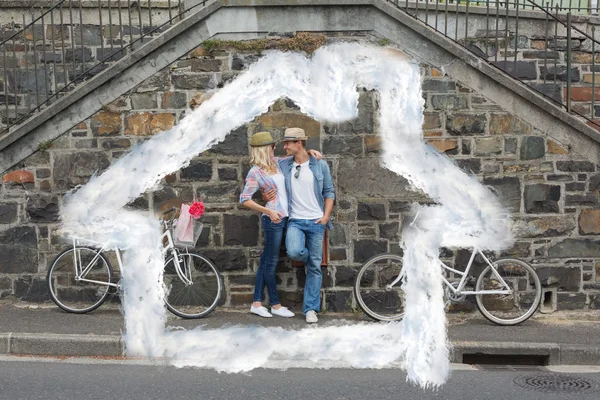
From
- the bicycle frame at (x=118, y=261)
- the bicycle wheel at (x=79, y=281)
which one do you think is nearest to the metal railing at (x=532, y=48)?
the bicycle frame at (x=118, y=261)

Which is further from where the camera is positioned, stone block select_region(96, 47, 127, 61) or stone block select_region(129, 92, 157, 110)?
stone block select_region(96, 47, 127, 61)

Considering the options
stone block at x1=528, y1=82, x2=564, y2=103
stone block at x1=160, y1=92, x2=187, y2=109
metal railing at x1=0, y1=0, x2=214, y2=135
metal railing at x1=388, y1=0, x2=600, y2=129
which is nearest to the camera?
stone block at x1=160, y1=92, x2=187, y2=109

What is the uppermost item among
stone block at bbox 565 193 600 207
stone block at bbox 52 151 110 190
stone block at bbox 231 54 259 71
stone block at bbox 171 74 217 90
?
stone block at bbox 231 54 259 71

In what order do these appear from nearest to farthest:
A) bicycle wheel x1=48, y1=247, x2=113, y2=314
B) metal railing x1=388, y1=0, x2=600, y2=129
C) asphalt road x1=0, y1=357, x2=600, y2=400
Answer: asphalt road x1=0, y1=357, x2=600, y2=400 → bicycle wheel x1=48, y1=247, x2=113, y2=314 → metal railing x1=388, y1=0, x2=600, y2=129

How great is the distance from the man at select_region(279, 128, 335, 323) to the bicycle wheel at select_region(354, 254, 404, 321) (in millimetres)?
524

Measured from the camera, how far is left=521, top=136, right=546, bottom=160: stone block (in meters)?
9.09

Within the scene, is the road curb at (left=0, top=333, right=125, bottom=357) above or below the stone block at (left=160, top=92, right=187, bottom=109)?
below

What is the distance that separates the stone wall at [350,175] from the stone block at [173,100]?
0.01 meters

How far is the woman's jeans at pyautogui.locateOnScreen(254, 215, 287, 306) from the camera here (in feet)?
28.9

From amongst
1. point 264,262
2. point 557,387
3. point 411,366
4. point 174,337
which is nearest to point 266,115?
point 264,262

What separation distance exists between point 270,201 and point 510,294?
8.62 feet

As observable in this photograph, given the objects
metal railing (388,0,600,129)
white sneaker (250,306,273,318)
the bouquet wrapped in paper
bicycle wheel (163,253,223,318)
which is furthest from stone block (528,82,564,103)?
bicycle wheel (163,253,223,318)

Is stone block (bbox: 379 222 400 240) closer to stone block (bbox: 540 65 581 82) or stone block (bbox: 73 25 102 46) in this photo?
stone block (bbox: 540 65 581 82)

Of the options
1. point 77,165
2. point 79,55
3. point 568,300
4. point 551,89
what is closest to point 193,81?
point 77,165
